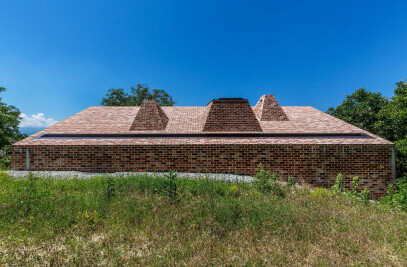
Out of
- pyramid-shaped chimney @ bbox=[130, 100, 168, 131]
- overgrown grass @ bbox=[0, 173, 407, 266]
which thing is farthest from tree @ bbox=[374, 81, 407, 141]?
pyramid-shaped chimney @ bbox=[130, 100, 168, 131]

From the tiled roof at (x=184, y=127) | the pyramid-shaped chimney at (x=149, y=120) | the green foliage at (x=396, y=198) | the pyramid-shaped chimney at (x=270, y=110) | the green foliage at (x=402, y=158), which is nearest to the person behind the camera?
the green foliage at (x=396, y=198)

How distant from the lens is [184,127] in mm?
10352

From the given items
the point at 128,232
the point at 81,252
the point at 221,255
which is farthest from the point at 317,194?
the point at 81,252

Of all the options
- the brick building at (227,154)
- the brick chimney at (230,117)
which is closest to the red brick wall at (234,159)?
the brick building at (227,154)

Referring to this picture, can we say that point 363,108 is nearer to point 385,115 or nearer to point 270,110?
point 385,115

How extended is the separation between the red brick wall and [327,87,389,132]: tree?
27.7 feet

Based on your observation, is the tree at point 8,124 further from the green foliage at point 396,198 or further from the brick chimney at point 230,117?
the green foliage at point 396,198

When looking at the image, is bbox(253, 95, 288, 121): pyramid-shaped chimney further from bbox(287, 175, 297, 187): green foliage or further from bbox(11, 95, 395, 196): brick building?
bbox(287, 175, 297, 187): green foliage

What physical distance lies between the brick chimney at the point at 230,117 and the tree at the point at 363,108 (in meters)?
9.86

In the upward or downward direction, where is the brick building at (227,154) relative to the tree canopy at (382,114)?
downward

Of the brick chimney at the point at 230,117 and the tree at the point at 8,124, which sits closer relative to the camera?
the brick chimney at the point at 230,117

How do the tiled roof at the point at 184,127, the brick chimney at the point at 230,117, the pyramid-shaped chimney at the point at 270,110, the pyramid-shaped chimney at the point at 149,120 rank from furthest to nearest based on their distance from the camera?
the pyramid-shaped chimney at the point at 270,110, the pyramid-shaped chimney at the point at 149,120, the brick chimney at the point at 230,117, the tiled roof at the point at 184,127

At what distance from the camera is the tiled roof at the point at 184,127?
8.43m

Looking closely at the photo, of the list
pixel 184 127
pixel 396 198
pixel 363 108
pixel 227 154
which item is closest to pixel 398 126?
pixel 363 108
